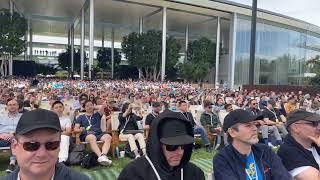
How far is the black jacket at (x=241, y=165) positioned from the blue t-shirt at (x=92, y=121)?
16.7 ft

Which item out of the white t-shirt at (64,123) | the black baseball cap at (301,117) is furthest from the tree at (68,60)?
the black baseball cap at (301,117)

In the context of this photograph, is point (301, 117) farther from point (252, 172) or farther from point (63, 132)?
point (63, 132)

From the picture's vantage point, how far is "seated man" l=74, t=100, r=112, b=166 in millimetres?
7538

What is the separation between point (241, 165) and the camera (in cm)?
340

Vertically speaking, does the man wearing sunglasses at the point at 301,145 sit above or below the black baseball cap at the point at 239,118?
below

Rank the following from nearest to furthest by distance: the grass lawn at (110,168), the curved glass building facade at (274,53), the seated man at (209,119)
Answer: the grass lawn at (110,168), the seated man at (209,119), the curved glass building facade at (274,53)

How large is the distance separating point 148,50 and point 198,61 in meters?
7.80

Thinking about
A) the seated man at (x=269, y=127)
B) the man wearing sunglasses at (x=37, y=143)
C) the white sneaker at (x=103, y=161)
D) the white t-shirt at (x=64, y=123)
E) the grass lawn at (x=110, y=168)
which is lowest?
the grass lawn at (x=110, y=168)

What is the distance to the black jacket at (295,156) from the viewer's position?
375cm

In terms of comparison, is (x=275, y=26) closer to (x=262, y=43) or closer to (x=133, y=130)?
(x=262, y=43)

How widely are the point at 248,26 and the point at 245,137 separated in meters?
48.2

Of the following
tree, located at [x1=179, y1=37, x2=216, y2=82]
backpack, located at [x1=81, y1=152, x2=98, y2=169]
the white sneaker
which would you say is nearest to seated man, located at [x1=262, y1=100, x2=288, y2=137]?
the white sneaker

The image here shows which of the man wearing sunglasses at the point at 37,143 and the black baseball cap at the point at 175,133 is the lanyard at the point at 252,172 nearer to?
the black baseball cap at the point at 175,133

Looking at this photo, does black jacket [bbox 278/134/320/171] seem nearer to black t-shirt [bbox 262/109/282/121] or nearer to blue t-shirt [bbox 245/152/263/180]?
blue t-shirt [bbox 245/152/263/180]
